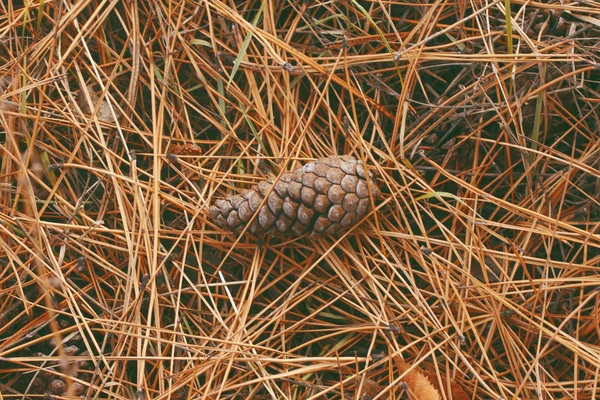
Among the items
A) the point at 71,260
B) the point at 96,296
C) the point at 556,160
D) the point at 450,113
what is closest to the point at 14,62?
the point at 71,260

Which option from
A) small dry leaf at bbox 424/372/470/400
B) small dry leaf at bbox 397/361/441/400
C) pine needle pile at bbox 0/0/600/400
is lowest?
small dry leaf at bbox 424/372/470/400

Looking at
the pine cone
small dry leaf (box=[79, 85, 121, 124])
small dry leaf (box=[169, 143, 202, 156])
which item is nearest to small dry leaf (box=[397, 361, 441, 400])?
the pine cone

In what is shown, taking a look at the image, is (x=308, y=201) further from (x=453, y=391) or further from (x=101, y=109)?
(x=101, y=109)

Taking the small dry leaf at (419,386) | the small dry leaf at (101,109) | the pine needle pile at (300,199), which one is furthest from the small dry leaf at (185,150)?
the small dry leaf at (419,386)

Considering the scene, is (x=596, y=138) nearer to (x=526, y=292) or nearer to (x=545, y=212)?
(x=545, y=212)

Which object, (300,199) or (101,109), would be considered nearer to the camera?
(300,199)

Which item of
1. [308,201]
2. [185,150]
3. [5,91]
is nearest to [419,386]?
[308,201]

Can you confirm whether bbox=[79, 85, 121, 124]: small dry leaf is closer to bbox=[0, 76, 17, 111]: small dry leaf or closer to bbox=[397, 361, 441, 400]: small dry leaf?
bbox=[0, 76, 17, 111]: small dry leaf

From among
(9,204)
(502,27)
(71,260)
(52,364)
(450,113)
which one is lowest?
(52,364)
